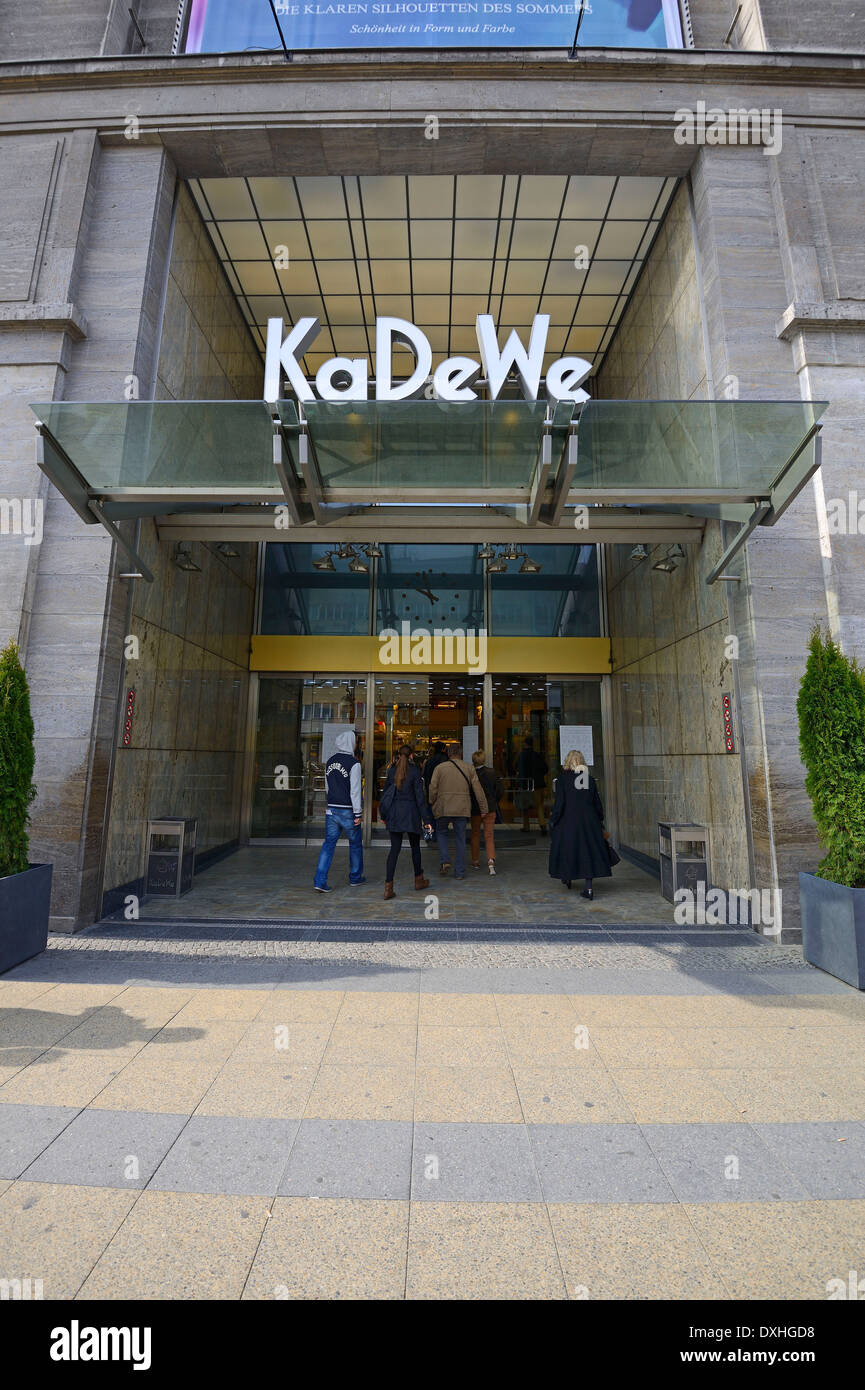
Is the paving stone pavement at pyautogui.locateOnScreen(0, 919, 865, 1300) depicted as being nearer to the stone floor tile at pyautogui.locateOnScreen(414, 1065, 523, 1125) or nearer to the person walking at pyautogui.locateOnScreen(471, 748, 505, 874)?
→ the stone floor tile at pyautogui.locateOnScreen(414, 1065, 523, 1125)

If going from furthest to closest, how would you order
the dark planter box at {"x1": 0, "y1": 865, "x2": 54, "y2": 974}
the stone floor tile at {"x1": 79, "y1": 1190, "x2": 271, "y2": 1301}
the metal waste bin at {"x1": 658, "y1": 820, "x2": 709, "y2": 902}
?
1. the metal waste bin at {"x1": 658, "y1": 820, "x2": 709, "y2": 902}
2. the dark planter box at {"x1": 0, "y1": 865, "x2": 54, "y2": 974}
3. the stone floor tile at {"x1": 79, "y1": 1190, "x2": 271, "y2": 1301}

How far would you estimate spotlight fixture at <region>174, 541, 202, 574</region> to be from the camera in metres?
8.55

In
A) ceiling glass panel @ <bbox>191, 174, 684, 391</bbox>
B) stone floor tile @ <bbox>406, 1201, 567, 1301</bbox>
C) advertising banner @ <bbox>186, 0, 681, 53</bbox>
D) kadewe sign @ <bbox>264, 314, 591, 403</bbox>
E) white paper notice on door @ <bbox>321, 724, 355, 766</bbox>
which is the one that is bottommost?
stone floor tile @ <bbox>406, 1201, 567, 1301</bbox>

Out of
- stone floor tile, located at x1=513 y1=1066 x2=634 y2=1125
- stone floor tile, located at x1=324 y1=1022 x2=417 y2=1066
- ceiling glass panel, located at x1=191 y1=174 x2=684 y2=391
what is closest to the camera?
stone floor tile, located at x1=513 y1=1066 x2=634 y2=1125

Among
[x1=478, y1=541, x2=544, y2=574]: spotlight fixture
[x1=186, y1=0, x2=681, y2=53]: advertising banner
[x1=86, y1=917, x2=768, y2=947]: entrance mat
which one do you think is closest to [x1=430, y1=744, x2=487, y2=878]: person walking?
[x1=86, y1=917, x2=768, y2=947]: entrance mat

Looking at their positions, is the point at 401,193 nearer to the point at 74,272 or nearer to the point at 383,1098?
the point at 74,272

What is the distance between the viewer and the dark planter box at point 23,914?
496 cm

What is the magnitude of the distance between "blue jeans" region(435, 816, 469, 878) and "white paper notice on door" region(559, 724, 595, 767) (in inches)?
145

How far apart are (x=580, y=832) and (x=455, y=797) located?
73.2 inches

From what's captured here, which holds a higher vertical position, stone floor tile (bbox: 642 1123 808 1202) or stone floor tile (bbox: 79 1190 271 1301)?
stone floor tile (bbox: 642 1123 808 1202)

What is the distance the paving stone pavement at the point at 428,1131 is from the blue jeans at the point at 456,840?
3.88 meters

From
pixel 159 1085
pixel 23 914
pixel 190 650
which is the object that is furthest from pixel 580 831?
pixel 190 650

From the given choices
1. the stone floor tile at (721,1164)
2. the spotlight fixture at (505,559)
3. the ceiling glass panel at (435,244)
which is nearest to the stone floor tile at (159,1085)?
the stone floor tile at (721,1164)
